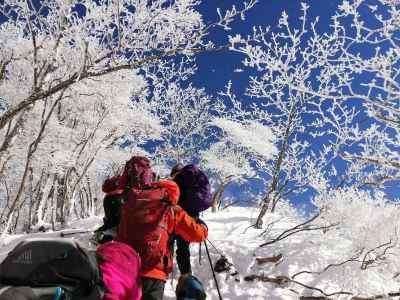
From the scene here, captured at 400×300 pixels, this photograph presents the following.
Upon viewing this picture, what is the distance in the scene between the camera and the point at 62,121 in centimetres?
1650

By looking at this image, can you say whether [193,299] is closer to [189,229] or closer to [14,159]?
[189,229]

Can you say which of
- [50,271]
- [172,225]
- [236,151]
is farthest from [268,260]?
[236,151]

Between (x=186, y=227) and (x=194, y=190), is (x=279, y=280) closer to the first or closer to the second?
(x=194, y=190)

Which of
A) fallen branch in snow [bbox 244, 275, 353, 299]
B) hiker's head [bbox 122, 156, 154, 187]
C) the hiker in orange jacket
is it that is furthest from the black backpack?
fallen branch in snow [bbox 244, 275, 353, 299]

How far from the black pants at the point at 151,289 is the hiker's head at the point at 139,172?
0.85m

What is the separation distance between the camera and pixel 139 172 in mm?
3354

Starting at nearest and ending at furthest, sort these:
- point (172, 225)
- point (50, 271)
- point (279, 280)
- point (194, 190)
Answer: point (50, 271) → point (172, 225) → point (194, 190) → point (279, 280)

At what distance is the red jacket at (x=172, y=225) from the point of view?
2826 mm

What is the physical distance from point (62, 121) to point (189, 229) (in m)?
14.8

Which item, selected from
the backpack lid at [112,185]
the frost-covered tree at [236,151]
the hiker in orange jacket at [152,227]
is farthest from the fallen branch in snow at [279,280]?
the frost-covered tree at [236,151]

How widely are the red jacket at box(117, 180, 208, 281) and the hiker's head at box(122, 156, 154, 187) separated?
279 mm

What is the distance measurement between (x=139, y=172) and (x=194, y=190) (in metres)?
0.84

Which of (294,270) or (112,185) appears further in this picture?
(294,270)

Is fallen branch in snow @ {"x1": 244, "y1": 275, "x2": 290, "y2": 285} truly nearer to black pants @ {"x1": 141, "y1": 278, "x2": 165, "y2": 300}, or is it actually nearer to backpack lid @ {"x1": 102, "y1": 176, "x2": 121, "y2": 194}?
backpack lid @ {"x1": 102, "y1": 176, "x2": 121, "y2": 194}
